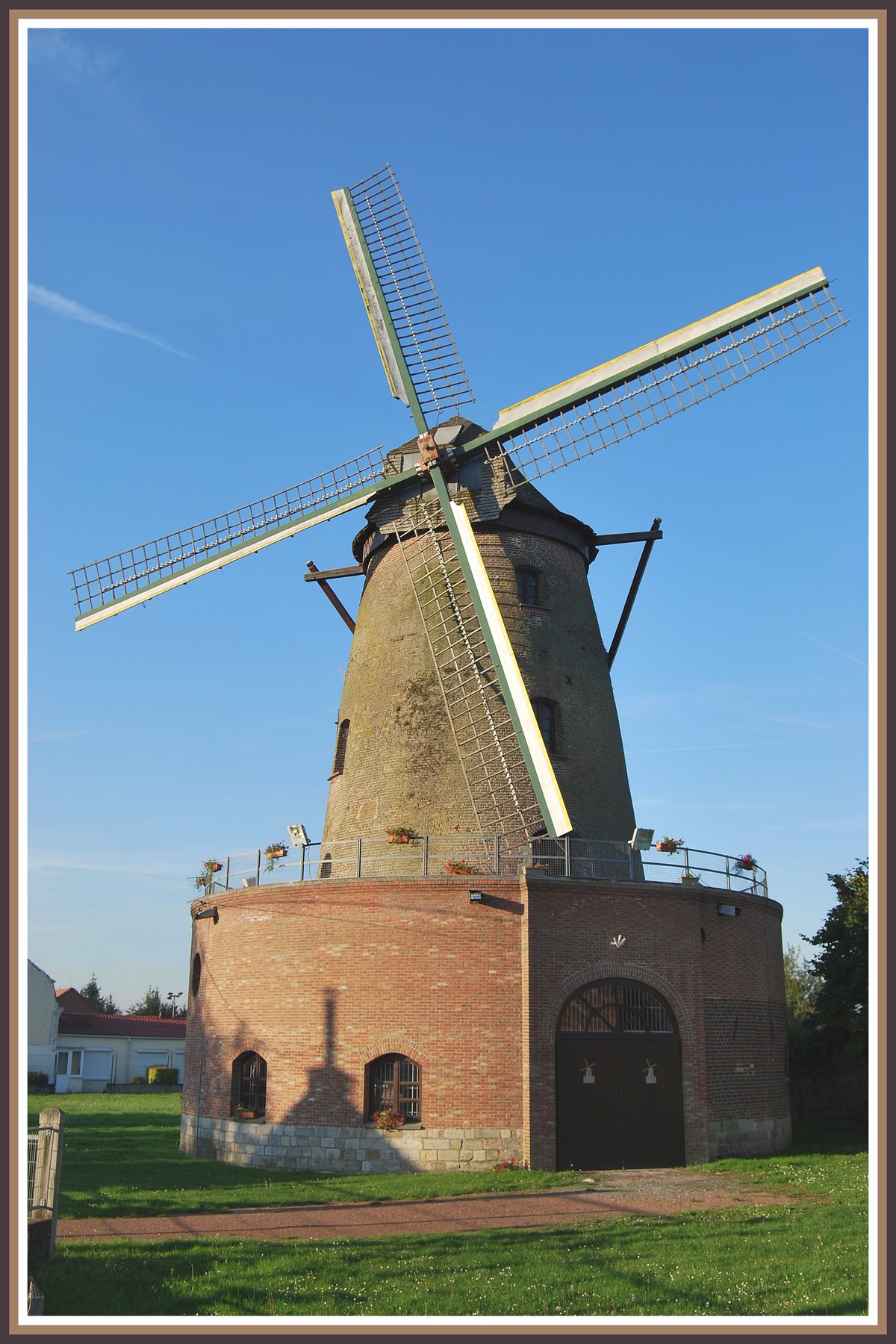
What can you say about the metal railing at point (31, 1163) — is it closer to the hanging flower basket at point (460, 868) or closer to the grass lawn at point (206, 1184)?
the grass lawn at point (206, 1184)

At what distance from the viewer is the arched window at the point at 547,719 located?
67.4ft

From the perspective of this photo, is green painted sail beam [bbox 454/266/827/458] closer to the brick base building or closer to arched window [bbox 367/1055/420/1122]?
the brick base building

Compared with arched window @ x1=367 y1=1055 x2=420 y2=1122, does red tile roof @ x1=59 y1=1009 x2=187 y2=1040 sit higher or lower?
lower

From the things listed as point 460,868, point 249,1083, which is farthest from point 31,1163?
point 460,868

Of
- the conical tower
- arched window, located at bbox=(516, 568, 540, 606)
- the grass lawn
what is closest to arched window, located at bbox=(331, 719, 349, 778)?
the conical tower

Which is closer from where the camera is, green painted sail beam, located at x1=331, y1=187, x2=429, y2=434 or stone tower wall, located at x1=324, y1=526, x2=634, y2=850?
stone tower wall, located at x1=324, y1=526, x2=634, y2=850

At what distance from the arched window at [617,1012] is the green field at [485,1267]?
10.7 feet

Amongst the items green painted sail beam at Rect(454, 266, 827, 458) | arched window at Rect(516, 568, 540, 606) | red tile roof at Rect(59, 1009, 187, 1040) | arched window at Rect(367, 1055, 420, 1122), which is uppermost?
green painted sail beam at Rect(454, 266, 827, 458)

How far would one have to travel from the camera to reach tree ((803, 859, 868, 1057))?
25.8m

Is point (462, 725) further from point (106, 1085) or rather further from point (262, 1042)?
point (106, 1085)

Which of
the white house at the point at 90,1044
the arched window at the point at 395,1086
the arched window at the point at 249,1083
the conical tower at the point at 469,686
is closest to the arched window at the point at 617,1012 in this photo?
the arched window at the point at 395,1086

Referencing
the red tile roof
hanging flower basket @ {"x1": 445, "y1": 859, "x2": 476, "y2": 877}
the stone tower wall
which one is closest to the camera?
hanging flower basket @ {"x1": 445, "y1": 859, "x2": 476, "y2": 877}

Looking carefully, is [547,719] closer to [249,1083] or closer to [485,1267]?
[249,1083]

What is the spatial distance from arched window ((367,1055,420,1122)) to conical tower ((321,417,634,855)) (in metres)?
3.93
